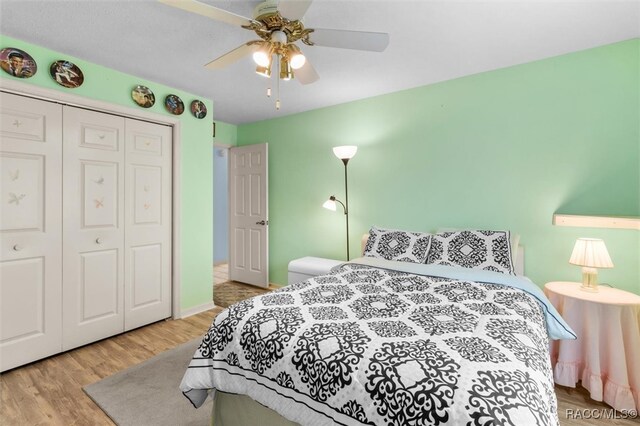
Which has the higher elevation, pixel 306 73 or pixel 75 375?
pixel 306 73

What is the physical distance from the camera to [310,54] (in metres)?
2.33

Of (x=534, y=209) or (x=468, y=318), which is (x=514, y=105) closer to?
(x=534, y=209)

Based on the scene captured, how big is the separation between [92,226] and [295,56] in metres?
2.24

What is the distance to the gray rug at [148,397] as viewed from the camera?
1.74 meters

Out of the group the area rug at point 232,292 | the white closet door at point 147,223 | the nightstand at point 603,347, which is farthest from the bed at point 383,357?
the area rug at point 232,292

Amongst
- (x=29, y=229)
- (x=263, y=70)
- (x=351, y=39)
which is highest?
(x=351, y=39)

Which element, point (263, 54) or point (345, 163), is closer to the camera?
point (263, 54)

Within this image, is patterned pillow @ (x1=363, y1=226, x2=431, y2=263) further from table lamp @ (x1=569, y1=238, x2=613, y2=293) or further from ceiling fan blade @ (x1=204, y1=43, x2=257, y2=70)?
ceiling fan blade @ (x1=204, y1=43, x2=257, y2=70)

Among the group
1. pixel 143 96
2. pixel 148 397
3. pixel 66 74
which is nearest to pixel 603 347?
pixel 148 397

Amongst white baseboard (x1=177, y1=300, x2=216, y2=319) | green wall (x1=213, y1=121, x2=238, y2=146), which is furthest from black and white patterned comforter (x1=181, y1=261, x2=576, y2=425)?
green wall (x1=213, y1=121, x2=238, y2=146)

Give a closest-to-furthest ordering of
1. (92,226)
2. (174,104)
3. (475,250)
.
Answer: (475,250) < (92,226) < (174,104)

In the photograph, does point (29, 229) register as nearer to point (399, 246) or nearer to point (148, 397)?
point (148, 397)

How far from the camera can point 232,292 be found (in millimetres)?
4059

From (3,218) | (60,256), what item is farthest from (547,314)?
(3,218)
